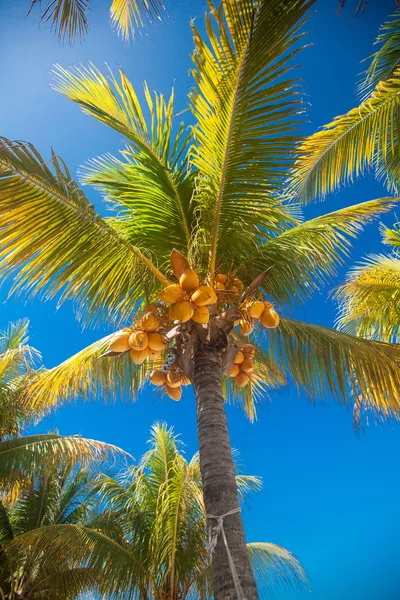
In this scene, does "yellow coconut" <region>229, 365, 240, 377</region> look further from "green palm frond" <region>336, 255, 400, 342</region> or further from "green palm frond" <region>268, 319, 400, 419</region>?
"green palm frond" <region>336, 255, 400, 342</region>

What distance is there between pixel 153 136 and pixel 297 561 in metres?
8.64

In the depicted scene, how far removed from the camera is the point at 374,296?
7570 millimetres

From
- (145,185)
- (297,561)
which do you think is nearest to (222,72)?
(145,185)

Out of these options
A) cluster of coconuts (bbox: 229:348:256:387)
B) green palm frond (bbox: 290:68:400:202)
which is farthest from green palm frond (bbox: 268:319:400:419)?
green palm frond (bbox: 290:68:400:202)

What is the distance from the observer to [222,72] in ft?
10.1

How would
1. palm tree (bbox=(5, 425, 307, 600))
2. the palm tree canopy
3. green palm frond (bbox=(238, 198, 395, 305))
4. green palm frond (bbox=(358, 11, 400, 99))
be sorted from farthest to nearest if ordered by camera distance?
palm tree (bbox=(5, 425, 307, 600)), green palm frond (bbox=(358, 11, 400, 99)), green palm frond (bbox=(238, 198, 395, 305)), the palm tree canopy

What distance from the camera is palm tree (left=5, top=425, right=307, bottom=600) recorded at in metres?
6.80

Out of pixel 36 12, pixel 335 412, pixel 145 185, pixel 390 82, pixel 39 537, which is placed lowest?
Answer: pixel 39 537

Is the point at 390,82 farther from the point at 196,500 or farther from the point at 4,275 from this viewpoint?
the point at 196,500

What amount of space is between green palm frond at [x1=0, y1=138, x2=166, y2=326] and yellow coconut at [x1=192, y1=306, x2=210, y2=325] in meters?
0.75

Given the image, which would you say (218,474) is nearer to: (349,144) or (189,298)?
(189,298)

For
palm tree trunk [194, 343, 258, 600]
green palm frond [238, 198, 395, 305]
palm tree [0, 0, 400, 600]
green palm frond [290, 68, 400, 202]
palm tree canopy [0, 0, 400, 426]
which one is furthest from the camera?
green palm frond [290, 68, 400, 202]

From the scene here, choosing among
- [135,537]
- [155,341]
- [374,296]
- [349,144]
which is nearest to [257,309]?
[155,341]

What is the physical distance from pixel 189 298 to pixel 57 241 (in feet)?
4.03
